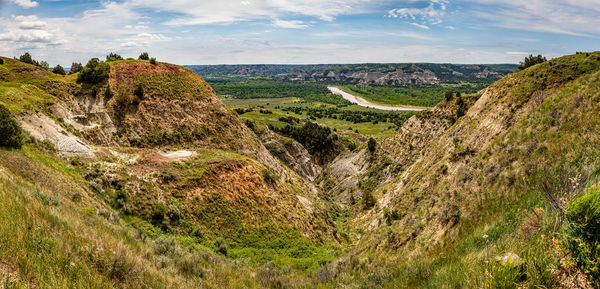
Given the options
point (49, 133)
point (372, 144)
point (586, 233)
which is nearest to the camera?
point (586, 233)

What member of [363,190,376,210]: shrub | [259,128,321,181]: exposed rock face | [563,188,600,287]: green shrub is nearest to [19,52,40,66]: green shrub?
[259,128,321,181]: exposed rock face

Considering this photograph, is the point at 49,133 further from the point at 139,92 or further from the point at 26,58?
the point at 26,58

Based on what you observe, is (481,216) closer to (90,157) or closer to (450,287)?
(450,287)

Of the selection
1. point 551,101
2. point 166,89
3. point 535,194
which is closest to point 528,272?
point 535,194

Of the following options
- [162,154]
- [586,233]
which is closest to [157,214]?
[162,154]

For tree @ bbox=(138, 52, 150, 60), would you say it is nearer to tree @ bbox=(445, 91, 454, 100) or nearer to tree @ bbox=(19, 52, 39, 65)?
tree @ bbox=(19, 52, 39, 65)

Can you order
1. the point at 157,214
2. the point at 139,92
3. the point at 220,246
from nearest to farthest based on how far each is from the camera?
the point at 157,214 → the point at 220,246 → the point at 139,92
